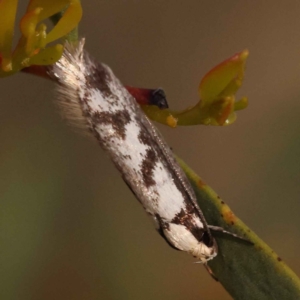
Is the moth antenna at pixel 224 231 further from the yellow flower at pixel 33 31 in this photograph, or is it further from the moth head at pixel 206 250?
the yellow flower at pixel 33 31

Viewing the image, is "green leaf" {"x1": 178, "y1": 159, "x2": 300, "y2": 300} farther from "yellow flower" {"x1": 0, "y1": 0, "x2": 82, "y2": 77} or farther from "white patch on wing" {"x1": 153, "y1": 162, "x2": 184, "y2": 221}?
"yellow flower" {"x1": 0, "y1": 0, "x2": 82, "y2": 77}

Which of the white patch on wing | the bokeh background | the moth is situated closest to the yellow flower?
the moth

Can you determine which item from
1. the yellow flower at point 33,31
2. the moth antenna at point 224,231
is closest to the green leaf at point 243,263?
the moth antenna at point 224,231

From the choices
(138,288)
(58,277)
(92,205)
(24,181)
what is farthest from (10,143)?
(138,288)

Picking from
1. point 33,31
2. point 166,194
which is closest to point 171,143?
point 166,194

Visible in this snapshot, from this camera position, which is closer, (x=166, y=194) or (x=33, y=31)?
(x=33, y=31)

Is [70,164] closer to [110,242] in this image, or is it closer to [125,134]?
[110,242]

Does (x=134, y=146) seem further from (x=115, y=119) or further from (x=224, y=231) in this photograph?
(x=224, y=231)
